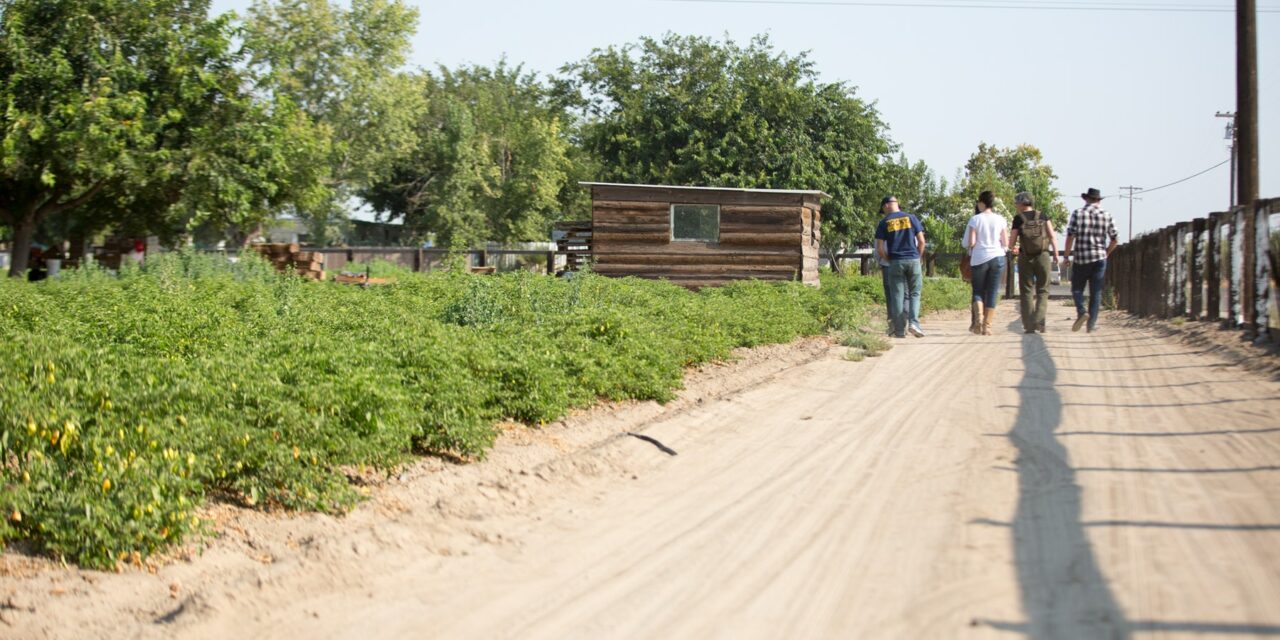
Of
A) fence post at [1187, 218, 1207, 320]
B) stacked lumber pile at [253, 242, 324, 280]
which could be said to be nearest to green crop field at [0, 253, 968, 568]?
fence post at [1187, 218, 1207, 320]

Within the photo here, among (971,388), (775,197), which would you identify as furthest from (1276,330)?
(775,197)

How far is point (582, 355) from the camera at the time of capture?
910 centimetres

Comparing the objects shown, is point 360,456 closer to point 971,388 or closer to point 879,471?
point 879,471

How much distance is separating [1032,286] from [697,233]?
1163cm

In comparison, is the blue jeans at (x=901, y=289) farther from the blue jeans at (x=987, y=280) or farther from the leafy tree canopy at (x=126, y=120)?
the leafy tree canopy at (x=126, y=120)

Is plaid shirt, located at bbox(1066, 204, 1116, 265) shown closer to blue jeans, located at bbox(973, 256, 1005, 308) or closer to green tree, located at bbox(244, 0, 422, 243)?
blue jeans, located at bbox(973, 256, 1005, 308)

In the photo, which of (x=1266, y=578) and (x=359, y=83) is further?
(x=359, y=83)

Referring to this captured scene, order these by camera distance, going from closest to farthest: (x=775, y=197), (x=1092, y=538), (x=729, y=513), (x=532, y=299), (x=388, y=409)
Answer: (x=1092, y=538)
(x=729, y=513)
(x=388, y=409)
(x=532, y=299)
(x=775, y=197)

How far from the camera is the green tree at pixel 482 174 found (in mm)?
64312

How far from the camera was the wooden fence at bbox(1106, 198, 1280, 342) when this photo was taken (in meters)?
12.0

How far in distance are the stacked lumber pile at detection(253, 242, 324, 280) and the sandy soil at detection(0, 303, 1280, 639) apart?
1944cm

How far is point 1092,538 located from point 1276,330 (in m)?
7.63

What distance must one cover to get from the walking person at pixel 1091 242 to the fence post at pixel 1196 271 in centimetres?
132

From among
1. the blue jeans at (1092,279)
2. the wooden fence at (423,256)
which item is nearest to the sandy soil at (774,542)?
the blue jeans at (1092,279)
